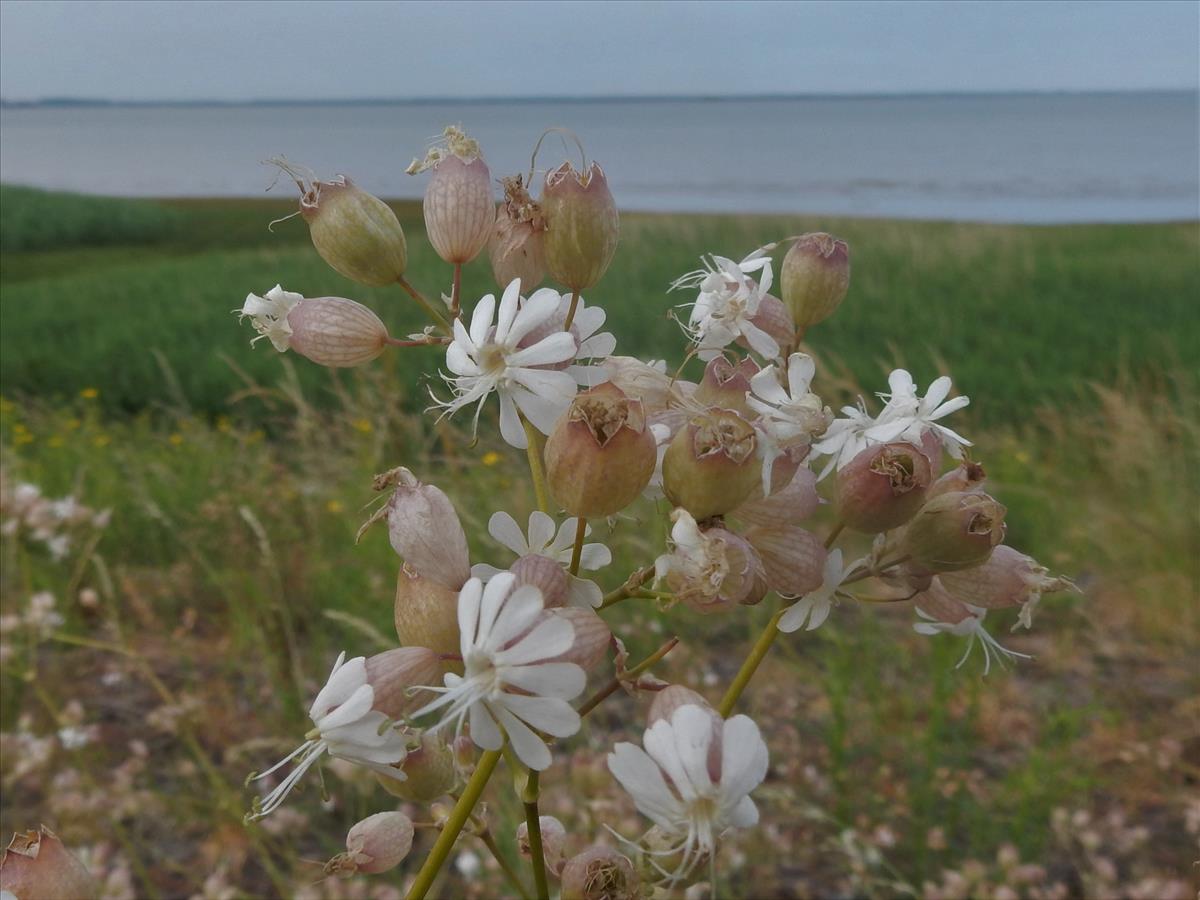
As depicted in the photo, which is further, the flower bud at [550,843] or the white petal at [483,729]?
the flower bud at [550,843]

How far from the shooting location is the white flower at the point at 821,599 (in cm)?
55

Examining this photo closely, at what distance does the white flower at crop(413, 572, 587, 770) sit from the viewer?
417 millimetres

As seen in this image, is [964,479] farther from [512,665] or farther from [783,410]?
[512,665]

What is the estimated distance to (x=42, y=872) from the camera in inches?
18.2

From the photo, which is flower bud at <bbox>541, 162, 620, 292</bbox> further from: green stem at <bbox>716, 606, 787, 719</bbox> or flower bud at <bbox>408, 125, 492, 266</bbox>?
green stem at <bbox>716, 606, 787, 719</bbox>

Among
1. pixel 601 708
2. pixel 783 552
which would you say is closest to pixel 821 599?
pixel 783 552

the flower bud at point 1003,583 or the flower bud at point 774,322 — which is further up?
the flower bud at point 774,322

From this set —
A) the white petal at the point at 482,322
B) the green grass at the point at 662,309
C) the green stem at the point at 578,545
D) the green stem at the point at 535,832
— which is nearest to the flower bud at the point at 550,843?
the green stem at the point at 535,832

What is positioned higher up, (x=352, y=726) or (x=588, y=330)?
(x=588, y=330)

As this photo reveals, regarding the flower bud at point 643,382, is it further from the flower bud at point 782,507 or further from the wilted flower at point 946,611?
the wilted flower at point 946,611

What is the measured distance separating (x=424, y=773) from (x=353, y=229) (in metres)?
Answer: 0.31

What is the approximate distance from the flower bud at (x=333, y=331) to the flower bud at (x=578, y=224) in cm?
12

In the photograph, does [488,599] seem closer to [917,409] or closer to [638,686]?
[638,686]

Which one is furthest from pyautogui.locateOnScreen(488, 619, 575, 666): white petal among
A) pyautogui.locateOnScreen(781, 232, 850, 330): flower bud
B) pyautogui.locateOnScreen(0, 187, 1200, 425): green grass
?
pyautogui.locateOnScreen(0, 187, 1200, 425): green grass
